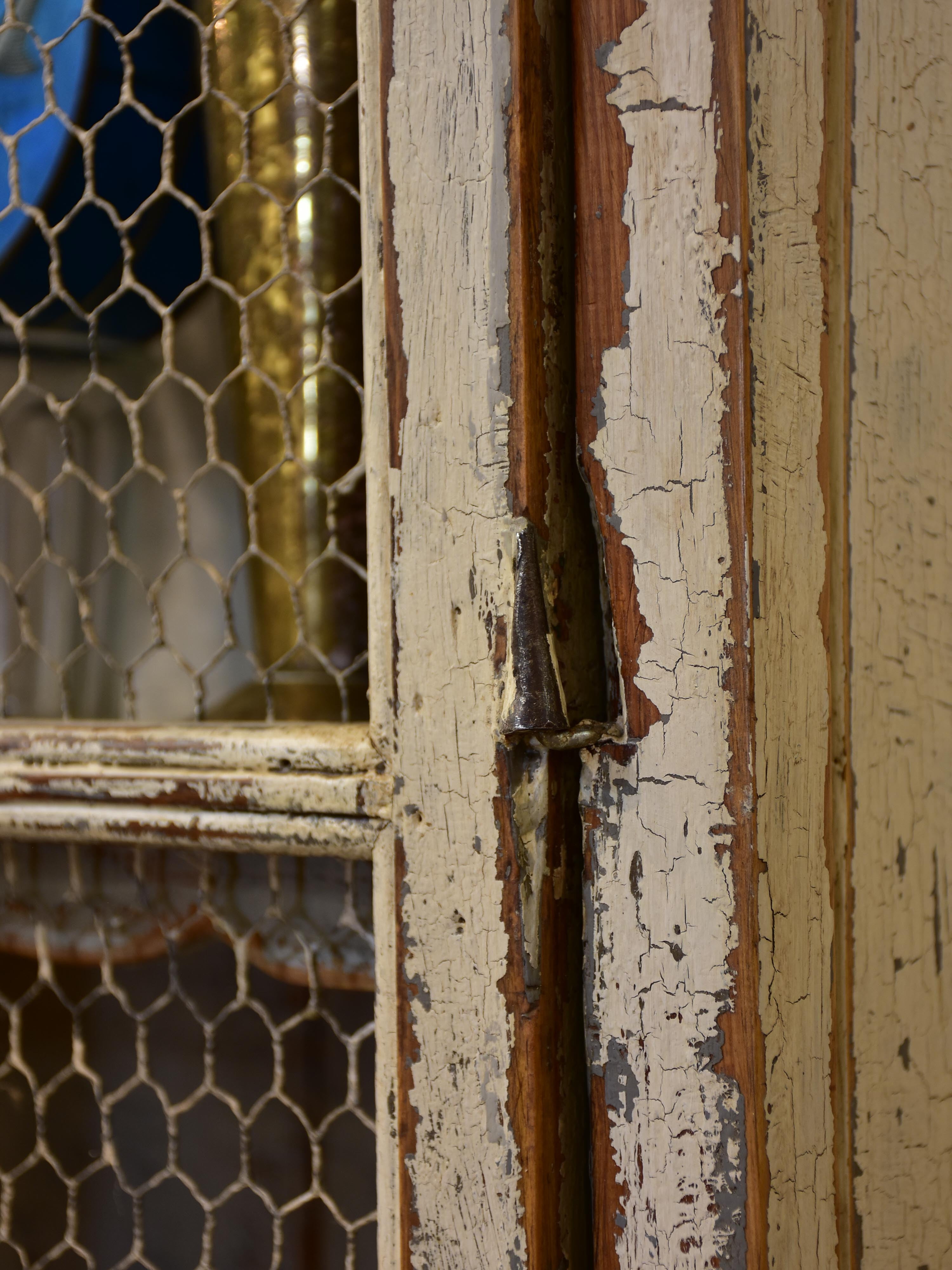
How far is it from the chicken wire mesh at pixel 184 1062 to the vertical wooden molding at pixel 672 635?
161 millimetres

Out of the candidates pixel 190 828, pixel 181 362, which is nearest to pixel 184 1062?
pixel 190 828

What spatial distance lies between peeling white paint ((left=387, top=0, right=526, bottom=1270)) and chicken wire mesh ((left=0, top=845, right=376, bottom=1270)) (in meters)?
0.09

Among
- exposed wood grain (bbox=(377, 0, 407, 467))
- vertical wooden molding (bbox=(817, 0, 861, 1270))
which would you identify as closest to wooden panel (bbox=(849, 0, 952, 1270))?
vertical wooden molding (bbox=(817, 0, 861, 1270))

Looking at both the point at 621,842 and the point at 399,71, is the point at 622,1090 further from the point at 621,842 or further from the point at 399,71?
the point at 399,71

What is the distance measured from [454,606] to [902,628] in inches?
9.3

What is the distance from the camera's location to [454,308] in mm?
356

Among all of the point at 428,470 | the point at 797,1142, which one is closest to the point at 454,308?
the point at 428,470

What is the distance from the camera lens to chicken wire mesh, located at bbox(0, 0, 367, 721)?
0.43 meters

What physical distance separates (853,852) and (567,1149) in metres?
0.21

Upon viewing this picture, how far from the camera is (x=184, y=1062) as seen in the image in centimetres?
47

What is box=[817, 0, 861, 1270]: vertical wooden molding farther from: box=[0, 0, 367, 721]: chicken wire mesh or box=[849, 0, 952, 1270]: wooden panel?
box=[0, 0, 367, 721]: chicken wire mesh

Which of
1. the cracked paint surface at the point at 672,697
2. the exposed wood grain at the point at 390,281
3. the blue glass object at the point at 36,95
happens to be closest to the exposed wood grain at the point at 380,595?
the exposed wood grain at the point at 390,281

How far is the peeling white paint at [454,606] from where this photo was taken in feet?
1.15

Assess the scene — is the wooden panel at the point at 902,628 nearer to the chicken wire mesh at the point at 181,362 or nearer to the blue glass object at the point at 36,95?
the chicken wire mesh at the point at 181,362
